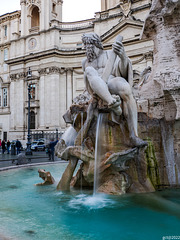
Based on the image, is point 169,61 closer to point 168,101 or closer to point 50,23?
point 168,101

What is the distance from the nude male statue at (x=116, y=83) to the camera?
3929mm

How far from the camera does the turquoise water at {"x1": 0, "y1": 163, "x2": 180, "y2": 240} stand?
101 inches

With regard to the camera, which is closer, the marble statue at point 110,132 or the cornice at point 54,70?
the marble statue at point 110,132

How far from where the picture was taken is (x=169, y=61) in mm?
4977

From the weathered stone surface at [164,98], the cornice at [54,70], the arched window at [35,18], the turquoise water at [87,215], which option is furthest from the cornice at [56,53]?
the turquoise water at [87,215]

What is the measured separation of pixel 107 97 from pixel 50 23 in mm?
35533

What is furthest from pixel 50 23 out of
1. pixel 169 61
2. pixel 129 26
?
pixel 169 61

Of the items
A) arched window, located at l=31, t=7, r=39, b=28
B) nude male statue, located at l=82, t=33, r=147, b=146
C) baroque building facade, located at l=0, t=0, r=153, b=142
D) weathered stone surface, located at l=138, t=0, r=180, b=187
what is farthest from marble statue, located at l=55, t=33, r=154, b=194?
arched window, located at l=31, t=7, r=39, b=28

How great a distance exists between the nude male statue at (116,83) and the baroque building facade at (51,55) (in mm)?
26783

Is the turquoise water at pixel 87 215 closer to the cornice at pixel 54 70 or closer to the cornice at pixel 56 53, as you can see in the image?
the cornice at pixel 54 70

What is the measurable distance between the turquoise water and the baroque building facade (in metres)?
28.1

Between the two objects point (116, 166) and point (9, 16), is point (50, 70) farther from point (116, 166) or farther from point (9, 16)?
point (116, 166)

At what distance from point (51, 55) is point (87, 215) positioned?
3333 centimetres

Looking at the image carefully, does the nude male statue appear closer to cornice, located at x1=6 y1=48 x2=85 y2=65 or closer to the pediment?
the pediment
